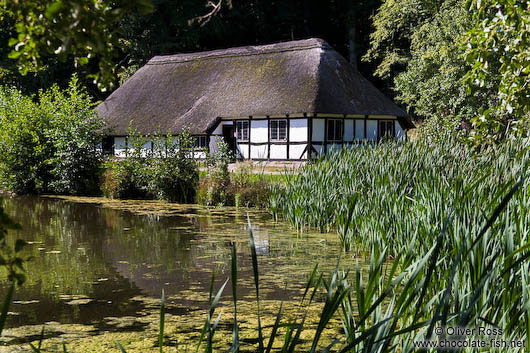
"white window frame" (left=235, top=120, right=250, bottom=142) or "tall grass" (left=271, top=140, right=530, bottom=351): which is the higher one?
"white window frame" (left=235, top=120, right=250, bottom=142)

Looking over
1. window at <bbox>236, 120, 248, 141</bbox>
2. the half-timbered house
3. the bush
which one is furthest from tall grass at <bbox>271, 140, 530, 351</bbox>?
window at <bbox>236, 120, 248, 141</bbox>

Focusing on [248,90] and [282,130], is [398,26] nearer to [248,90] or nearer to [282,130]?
[248,90]

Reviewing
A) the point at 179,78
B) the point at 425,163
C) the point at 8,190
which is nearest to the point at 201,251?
the point at 425,163

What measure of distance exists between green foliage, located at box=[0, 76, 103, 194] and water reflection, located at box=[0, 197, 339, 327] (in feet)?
16.2

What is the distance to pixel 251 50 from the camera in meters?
27.6

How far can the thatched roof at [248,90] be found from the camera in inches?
926

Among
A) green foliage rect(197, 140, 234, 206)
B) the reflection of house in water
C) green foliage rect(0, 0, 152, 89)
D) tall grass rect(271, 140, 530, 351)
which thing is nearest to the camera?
green foliage rect(0, 0, 152, 89)

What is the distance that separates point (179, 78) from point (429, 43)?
453 inches

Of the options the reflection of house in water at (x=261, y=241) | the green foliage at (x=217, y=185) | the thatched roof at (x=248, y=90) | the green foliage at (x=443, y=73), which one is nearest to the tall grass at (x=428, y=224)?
the reflection of house in water at (x=261, y=241)

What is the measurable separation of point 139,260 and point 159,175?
7.97 metres

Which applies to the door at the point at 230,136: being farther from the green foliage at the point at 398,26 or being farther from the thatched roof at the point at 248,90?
the green foliage at the point at 398,26

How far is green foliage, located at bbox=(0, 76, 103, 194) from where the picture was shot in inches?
731

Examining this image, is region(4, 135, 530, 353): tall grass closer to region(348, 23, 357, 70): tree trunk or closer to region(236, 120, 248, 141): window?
region(236, 120, 248, 141): window

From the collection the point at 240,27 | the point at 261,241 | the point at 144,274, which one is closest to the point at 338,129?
the point at 261,241
